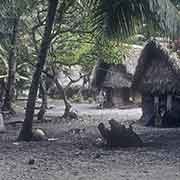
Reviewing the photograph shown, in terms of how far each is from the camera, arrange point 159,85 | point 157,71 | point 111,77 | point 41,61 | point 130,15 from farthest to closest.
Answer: point 111,77
point 157,71
point 159,85
point 41,61
point 130,15

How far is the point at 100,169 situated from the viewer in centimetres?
1154

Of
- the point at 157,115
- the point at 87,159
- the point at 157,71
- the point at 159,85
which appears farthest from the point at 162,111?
the point at 87,159

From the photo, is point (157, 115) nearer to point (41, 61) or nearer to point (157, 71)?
point (157, 71)

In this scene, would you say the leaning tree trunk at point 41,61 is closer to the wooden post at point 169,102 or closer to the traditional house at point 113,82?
the wooden post at point 169,102

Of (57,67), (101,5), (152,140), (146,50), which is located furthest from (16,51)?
(101,5)

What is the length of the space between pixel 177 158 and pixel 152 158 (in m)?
0.61

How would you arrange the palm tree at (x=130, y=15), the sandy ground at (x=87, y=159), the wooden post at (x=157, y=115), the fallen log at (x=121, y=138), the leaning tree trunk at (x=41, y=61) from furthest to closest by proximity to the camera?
the wooden post at (x=157, y=115)
the leaning tree trunk at (x=41, y=61)
the fallen log at (x=121, y=138)
the palm tree at (x=130, y=15)
the sandy ground at (x=87, y=159)

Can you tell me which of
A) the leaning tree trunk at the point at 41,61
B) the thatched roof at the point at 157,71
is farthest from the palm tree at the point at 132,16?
the thatched roof at the point at 157,71

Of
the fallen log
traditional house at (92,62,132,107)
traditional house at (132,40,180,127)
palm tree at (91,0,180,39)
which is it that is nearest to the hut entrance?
traditional house at (132,40,180,127)

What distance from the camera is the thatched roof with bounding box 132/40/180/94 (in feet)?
76.7

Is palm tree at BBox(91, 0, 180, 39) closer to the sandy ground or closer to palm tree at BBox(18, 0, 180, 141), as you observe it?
palm tree at BBox(18, 0, 180, 141)

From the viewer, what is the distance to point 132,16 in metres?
14.0

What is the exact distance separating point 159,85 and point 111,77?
1449cm

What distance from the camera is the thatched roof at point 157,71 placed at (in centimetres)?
2338
